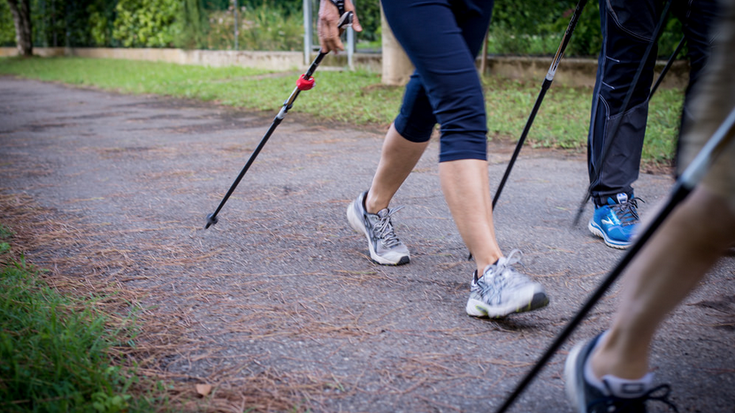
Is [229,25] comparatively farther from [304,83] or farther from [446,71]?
[446,71]

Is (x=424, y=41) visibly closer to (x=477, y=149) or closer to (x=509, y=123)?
(x=477, y=149)

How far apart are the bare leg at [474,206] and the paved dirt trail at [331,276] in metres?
0.24

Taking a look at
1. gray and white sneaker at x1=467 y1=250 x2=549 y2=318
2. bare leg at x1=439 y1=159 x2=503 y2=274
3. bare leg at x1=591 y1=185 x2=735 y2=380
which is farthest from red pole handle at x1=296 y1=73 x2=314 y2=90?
bare leg at x1=591 y1=185 x2=735 y2=380

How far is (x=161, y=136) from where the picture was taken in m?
5.82

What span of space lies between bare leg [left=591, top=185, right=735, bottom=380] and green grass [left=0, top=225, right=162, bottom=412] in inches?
41.7

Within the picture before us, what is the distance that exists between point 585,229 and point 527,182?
100 cm

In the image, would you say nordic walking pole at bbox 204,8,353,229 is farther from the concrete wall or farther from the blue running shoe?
the concrete wall

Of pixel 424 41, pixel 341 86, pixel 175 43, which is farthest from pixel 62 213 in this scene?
pixel 175 43

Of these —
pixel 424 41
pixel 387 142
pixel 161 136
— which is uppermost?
pixel 424 41

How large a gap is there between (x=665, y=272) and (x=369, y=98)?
7.09 m

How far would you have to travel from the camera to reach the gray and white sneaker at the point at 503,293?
1.76 m

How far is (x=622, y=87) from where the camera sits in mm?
2670

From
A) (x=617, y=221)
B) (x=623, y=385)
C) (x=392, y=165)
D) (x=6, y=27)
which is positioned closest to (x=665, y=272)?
(x=623, y=385)

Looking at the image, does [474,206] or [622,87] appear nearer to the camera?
[474,206]
